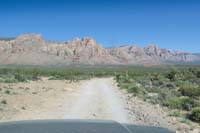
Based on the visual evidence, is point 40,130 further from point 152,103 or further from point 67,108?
point 152,103

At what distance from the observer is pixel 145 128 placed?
4.09 m

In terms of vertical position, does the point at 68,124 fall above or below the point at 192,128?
above

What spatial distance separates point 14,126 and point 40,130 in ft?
1.65

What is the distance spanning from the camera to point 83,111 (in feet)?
61.7

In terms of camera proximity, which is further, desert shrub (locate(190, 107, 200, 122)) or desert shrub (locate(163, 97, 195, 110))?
desert shrub (locate(163, 97, 195, 110))

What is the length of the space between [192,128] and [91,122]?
33.2ft

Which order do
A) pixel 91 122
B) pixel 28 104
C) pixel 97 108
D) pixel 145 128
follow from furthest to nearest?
1. pixel 28 104
2. pixel 97 108
3. pixel 91 122
4. pixel 145 128

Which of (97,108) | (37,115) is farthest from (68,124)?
(97,108)

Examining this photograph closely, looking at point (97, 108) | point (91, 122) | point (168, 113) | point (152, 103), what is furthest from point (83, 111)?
point (91, 122)

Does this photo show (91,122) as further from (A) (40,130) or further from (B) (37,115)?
(B) (37,115)

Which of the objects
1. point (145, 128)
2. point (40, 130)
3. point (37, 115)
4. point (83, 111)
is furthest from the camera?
point (83, 111)

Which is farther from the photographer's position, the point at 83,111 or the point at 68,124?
the point at 83,111

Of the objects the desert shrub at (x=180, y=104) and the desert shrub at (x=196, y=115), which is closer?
the desert shrub at (x=196, y=115)

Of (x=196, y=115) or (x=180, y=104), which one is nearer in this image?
(x=196, y=115)
